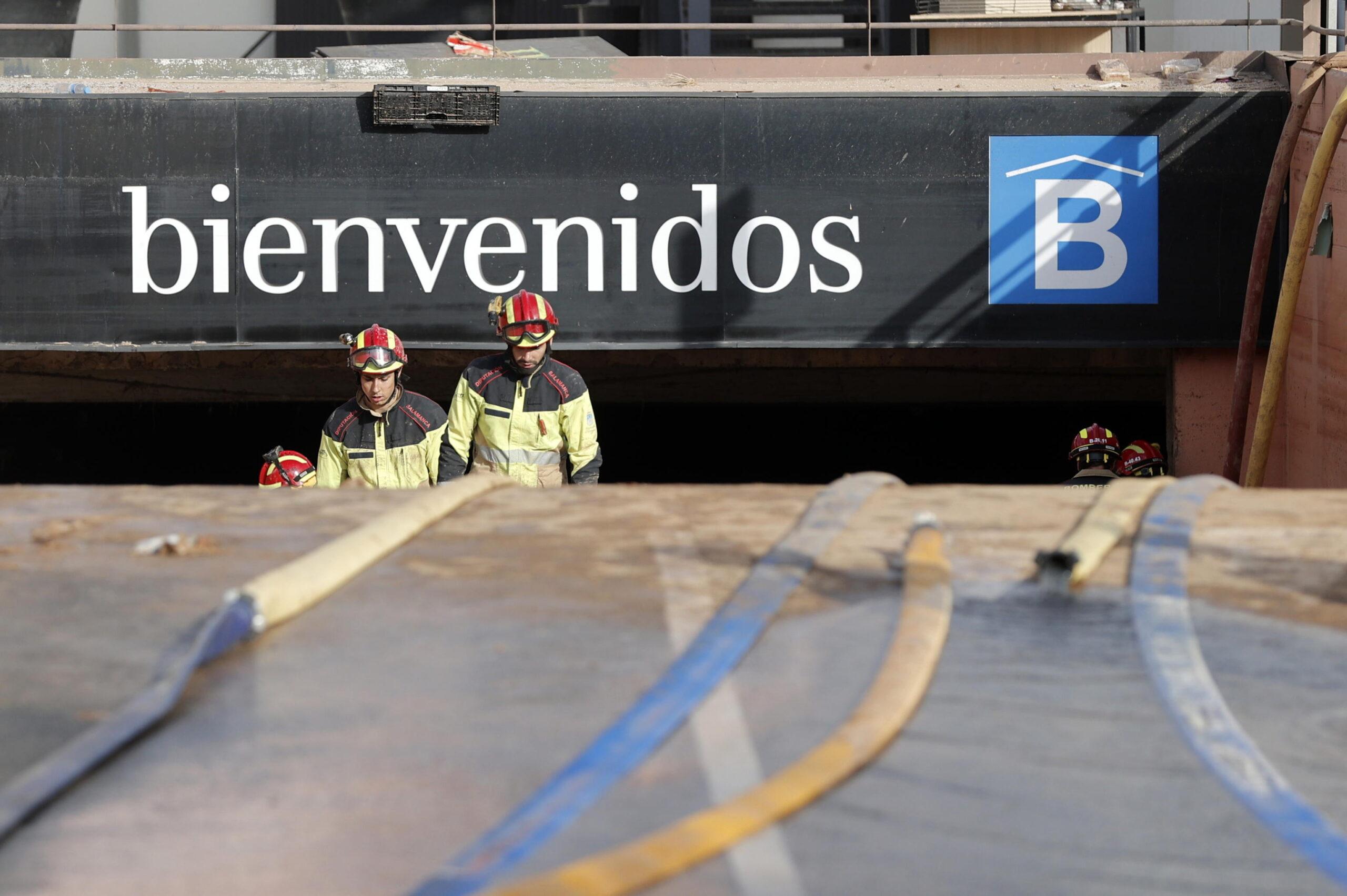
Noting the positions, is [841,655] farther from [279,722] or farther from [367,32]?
[367,32]

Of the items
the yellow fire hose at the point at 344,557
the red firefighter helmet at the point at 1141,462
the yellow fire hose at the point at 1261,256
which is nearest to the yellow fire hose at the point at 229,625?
the yellow fire hose at the point at 344,557

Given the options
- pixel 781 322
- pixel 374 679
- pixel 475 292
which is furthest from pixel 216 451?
pixel 374 679

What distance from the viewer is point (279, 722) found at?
261 centimetres

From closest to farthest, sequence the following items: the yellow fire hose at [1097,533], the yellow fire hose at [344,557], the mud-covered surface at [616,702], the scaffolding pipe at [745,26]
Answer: the mud-covered surface at [616,702], the yellow fire hose at [344,557], the yellow fire hose at [1097,533], the scaffolding pipe at [745,26]

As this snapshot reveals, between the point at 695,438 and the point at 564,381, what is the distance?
535cm

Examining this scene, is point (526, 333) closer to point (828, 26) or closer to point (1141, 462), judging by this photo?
point (828, 26)

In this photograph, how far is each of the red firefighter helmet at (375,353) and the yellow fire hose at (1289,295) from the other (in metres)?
4.83

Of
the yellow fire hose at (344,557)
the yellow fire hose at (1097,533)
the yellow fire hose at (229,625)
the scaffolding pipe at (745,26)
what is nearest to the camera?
the yellow fire hose at (229,625)

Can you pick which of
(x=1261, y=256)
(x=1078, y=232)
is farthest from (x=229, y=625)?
(x=1078, y=232)

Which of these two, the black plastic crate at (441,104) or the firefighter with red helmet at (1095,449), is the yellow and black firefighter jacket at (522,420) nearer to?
the black plastic crate at (441,104)

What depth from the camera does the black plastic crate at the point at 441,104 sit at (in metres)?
9.66

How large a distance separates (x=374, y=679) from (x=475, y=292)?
23.5 feet

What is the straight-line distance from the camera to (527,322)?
8.10 meters

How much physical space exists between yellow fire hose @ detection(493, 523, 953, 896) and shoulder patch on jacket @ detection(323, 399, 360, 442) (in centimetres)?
526
